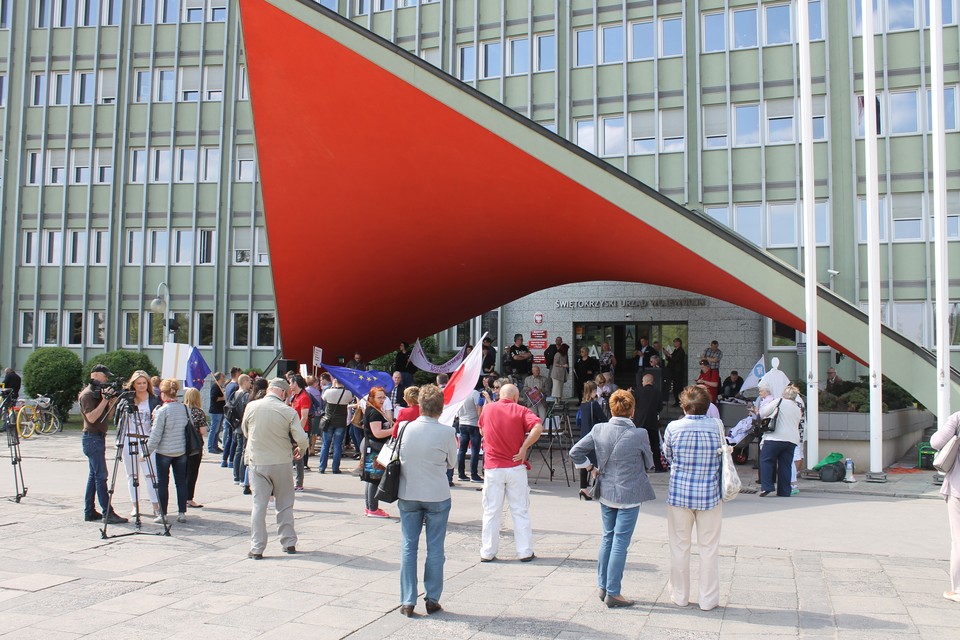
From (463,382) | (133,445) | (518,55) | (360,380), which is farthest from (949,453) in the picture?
(518,55)

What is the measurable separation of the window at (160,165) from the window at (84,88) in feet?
11.6

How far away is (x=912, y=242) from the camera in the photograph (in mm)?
24969

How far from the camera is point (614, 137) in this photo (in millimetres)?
28422

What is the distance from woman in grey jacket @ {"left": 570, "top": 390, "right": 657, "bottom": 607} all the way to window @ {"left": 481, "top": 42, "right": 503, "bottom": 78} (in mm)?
25840

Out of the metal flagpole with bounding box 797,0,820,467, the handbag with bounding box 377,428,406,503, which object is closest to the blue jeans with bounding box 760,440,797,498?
the metal flagpole with bounding box 797,0,820,467

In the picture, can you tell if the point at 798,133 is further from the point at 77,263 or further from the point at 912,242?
the point at 77,263

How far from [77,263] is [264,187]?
2274 centimetres

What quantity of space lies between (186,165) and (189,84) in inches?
130

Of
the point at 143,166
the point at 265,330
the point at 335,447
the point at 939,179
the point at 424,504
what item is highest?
the point at 143,166

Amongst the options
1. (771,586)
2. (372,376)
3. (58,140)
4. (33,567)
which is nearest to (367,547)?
(33,567)

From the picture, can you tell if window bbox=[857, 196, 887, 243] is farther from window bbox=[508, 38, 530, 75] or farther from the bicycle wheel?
the bicycle wheel

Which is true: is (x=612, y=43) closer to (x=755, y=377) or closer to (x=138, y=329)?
(x=755, y=377)

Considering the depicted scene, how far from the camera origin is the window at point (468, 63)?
30.6 metres

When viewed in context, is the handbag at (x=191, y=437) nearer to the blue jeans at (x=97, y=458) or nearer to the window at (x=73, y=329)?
the blue jeans at (x=97, y=458)
